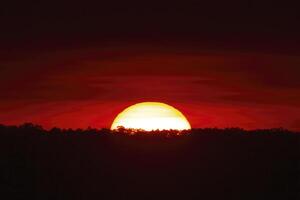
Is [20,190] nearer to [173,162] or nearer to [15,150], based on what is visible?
[15,150]

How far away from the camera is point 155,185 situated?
17.1 m

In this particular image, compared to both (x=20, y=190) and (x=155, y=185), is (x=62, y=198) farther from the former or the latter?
(x=155, y=185)

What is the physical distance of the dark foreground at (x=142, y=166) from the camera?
55.6ft

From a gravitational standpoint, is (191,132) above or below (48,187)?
above

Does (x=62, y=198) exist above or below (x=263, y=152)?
below

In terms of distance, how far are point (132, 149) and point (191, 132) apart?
1566 millimetres

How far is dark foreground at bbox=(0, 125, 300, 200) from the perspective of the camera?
1695 centimetres

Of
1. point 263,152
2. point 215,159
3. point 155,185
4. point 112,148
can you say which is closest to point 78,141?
point 112,148

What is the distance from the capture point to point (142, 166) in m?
17.2

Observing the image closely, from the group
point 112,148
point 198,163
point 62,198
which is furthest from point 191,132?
point 62,198

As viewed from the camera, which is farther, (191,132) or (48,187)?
(191,132)

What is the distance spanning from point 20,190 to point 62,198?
3.07 ft

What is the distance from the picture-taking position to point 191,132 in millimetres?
18000

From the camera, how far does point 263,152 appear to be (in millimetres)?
17797
